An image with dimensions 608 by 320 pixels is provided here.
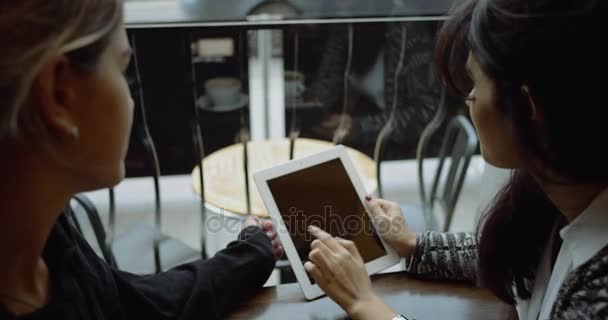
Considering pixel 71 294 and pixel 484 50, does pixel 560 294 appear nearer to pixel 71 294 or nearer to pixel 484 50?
pixel 484 50

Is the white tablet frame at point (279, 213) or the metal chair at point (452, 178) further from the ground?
the white tablet frame at point (279, 213)

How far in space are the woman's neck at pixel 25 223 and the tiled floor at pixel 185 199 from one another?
1.82 m

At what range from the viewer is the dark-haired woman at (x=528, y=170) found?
68cm

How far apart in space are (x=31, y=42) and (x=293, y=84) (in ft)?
5.60

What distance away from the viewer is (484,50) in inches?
29.6

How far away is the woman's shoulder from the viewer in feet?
2.32

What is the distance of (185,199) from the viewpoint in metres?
2.97

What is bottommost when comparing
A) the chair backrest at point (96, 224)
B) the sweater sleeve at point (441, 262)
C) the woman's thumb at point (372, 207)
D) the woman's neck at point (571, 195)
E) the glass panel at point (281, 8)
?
the chair backrest at point (96, 224)

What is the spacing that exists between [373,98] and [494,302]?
69.8 inches

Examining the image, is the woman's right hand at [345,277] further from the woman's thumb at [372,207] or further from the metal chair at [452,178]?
the metal chair at [452,178]

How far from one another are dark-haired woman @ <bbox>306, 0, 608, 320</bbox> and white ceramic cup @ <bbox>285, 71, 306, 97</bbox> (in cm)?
127

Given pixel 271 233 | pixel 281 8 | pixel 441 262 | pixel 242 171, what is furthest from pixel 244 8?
pixel 441 262

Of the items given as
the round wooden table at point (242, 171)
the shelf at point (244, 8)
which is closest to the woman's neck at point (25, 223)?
the round wooden table at point (242, 171)

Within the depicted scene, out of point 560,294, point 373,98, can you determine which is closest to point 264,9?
point 373,98
